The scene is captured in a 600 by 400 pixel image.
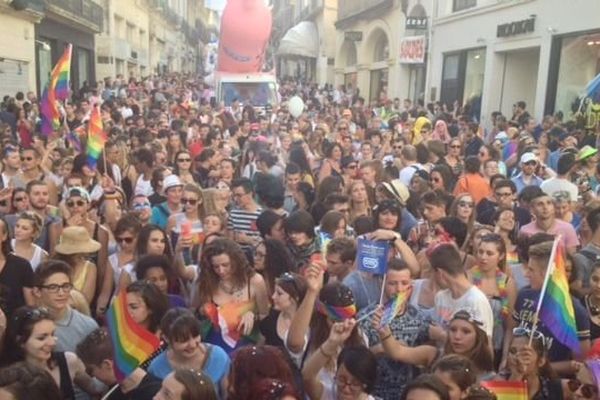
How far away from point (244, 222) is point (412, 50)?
2129 cm

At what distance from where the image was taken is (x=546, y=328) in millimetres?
3885

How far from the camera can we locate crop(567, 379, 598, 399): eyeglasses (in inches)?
129

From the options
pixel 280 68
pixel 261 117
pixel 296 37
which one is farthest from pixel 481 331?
pixel 280 68

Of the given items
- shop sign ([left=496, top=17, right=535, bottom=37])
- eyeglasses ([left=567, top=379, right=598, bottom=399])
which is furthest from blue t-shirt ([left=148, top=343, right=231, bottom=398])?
shop sign ([left=496, top=17, right=535, bottom=37])

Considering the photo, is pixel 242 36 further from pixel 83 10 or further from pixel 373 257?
pixel 373 257

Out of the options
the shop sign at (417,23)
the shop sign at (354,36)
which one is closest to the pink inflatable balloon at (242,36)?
the shop sign at (417,23)

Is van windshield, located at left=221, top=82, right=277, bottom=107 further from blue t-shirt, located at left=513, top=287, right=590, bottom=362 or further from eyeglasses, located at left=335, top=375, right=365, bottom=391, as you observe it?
eyeglasses, located at left=335, top=375, right=365, bottom=391

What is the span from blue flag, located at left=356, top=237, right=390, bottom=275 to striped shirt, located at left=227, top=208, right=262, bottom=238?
173 centimetres

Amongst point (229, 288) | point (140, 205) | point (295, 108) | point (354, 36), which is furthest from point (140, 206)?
point (354, 36)

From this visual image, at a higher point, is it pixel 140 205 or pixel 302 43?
pixel 302 43

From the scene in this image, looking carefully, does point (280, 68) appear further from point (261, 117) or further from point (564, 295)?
point (564, 295)

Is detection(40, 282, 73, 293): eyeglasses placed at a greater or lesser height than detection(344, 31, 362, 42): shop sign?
lesser

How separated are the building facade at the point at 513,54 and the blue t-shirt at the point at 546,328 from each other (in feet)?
41.1

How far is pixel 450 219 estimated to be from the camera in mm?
5289
